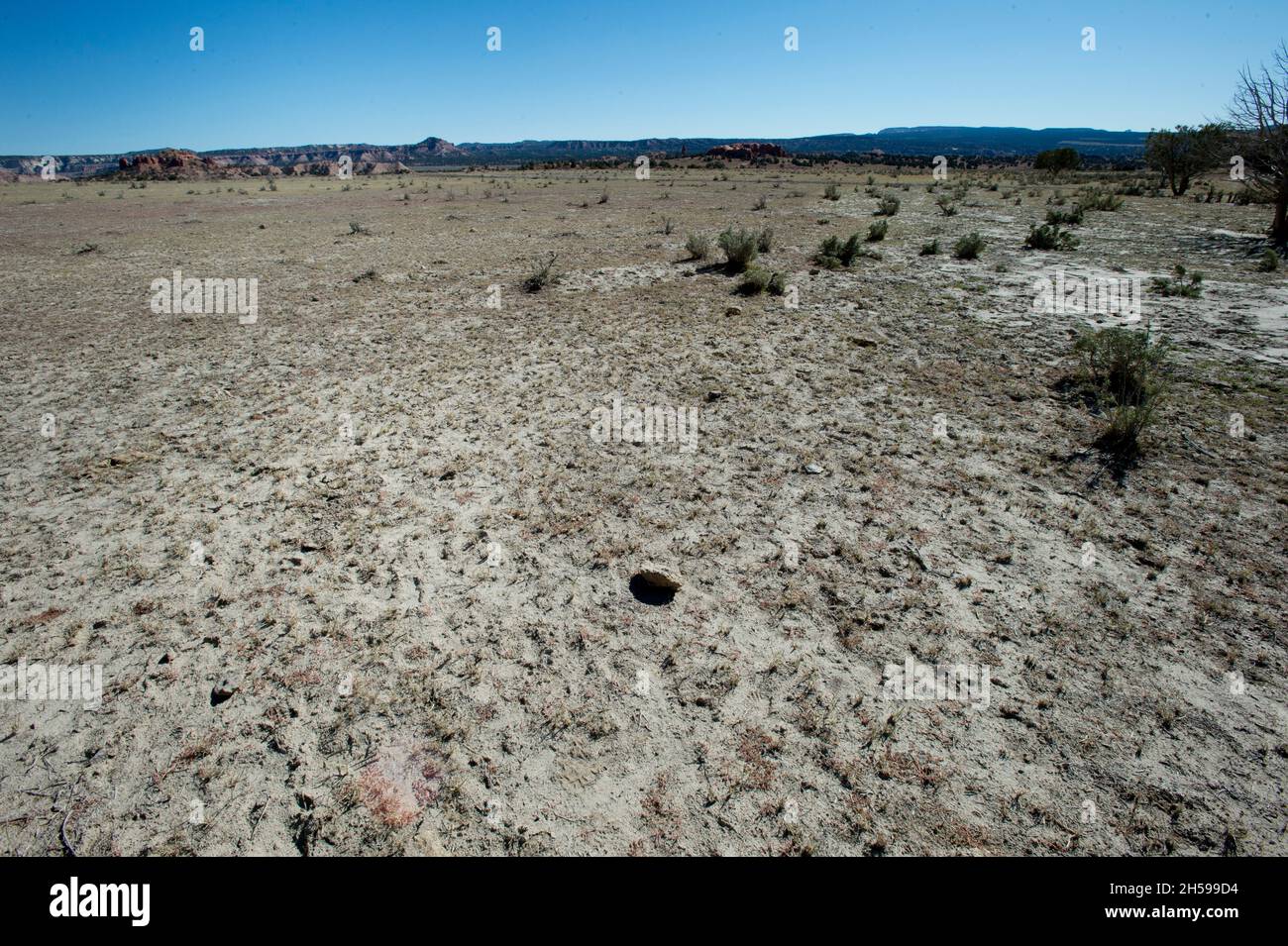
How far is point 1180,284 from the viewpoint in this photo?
10609 millimetres

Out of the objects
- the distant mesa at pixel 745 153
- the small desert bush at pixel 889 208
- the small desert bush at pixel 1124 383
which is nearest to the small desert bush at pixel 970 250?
the small desert bush at pixel 1124 383

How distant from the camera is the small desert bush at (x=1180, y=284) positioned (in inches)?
397

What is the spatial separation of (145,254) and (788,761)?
19205 millimetres

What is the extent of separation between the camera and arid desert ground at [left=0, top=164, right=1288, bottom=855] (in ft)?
8.73

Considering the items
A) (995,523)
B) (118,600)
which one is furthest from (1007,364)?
(118,600)

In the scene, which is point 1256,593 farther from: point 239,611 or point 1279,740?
point 239,611

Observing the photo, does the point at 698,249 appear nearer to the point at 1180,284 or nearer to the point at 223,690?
the point at 1180,284

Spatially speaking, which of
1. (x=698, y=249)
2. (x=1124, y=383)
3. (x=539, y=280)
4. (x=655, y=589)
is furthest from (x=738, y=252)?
(x=655, y=589)

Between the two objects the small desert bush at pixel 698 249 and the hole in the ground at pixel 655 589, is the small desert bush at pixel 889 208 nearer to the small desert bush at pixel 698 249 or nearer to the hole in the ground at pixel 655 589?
the small desert bush at pixel 698 249

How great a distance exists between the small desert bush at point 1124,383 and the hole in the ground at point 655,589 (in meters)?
4.53

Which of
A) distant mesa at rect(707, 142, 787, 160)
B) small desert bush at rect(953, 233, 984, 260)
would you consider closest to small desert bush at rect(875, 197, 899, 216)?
small desert bush at rect(953, 233, 984, 260)

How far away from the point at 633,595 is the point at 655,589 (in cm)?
15

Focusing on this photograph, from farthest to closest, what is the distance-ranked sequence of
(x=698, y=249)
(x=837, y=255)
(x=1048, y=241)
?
(x=1048, y=241) < (x=698, y=249) < (x=837, y=255)

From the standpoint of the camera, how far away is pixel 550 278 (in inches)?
459
